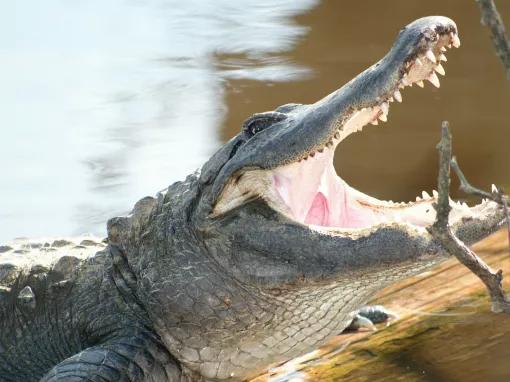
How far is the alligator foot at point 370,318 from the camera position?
501 cm

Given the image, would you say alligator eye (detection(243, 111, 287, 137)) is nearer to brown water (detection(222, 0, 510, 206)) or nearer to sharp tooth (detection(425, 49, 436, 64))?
sharp tooth (detection(425, 49, 436, 64))

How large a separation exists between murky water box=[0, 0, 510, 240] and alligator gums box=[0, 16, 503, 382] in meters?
2.22

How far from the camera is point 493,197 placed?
3082 millimetres

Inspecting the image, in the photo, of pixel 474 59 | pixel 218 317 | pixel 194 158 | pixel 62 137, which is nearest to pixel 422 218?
pixel 218 317

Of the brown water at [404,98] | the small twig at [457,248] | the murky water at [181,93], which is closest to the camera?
the small twig at [457,248]

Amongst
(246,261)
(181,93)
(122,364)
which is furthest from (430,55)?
(181,93)

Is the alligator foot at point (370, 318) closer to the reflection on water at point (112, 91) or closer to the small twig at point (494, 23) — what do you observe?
the reflection on water at point (112, 91)

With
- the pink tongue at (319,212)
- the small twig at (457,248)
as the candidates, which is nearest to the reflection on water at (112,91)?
the pink tongue at (319,212)

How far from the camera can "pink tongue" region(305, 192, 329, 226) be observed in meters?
4.24

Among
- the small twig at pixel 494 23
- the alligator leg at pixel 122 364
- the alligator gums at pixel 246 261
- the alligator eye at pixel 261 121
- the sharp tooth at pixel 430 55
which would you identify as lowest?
the alligator leg at pixel 122 364

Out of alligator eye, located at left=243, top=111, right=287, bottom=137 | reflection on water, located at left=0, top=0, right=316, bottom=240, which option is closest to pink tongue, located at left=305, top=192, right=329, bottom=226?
alligator eye, located at left=243, top=111, right=287, bottom=137

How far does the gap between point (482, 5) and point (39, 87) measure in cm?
658

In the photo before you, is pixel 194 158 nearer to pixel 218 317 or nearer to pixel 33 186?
pixel 33 186

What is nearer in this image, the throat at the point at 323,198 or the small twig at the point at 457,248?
the small twig at the point at 457,248
